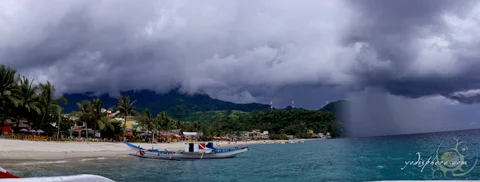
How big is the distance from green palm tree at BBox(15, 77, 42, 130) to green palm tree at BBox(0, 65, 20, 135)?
32.7 inches

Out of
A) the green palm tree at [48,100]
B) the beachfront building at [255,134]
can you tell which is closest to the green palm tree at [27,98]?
the green palm tree at [48,100]

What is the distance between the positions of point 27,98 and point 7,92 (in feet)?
16.4

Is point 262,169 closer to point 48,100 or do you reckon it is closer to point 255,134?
point 48,100

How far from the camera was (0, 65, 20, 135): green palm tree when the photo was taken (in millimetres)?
44531

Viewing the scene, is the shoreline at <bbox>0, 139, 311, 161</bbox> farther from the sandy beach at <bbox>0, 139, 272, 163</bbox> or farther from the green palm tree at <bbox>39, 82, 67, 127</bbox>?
the green palm tree at <bbox>39, 82, 67, 127</bbox>

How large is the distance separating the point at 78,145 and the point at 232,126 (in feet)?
458

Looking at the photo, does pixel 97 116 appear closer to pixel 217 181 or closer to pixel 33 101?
pixel 33 101

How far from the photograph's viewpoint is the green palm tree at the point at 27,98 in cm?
4825

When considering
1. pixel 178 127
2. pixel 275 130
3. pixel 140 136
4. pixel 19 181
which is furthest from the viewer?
pixel 275 130

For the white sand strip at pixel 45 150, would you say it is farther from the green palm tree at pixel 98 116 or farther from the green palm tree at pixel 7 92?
the green palm tree at pixel 98 116

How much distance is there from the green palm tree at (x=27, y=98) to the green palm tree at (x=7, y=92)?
2.72ft

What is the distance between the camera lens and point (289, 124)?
192000 millimetres

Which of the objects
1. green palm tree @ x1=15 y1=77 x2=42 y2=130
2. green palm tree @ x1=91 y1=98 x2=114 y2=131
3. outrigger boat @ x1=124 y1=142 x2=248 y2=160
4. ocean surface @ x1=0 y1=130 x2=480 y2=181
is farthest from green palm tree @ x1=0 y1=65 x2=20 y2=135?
ocean surface @ x1=0 y1=130 x2=480 y2=181

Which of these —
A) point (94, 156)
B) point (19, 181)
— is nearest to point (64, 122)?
point (94, 156)
